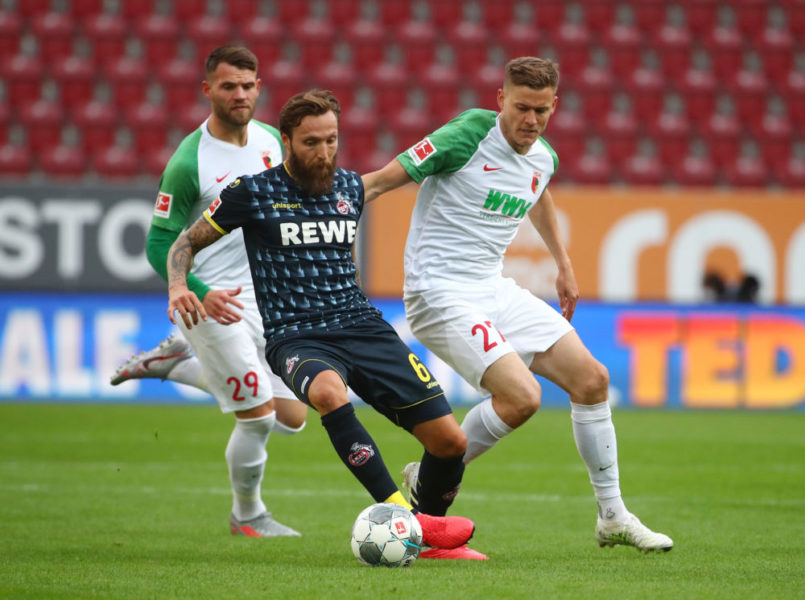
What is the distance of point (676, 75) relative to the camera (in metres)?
17.0

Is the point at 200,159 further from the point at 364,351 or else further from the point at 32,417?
the point at 32,417

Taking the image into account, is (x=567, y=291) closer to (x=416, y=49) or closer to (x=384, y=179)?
(x=384, y=179)

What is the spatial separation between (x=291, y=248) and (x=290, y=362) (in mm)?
469

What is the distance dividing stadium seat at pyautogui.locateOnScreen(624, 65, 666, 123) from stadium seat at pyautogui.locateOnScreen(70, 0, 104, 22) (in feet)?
24.3

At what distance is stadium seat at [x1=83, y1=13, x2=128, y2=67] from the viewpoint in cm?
1653

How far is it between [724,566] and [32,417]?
7.83 metres

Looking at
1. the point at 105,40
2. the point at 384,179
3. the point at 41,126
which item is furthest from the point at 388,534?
the point at 105,40

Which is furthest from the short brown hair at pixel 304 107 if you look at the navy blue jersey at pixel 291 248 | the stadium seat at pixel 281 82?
the stadium seat at pixel 281 82

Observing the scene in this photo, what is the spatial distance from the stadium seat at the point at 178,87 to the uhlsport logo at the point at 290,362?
Result: 12162 millimetres

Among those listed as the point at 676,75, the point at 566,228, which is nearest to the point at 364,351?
the point at 566,228

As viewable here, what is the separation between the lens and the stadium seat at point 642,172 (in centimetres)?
1598

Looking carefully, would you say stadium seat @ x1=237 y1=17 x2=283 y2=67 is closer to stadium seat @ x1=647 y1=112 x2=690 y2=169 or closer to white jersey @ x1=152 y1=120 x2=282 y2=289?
stadium seat @ x1=647 y1=112 x2=690 y2=169

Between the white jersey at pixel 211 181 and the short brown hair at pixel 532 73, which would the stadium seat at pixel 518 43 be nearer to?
the white jersey at pixel 211 181

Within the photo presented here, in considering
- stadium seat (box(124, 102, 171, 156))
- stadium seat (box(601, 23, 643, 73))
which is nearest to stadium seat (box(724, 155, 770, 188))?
stadium seat (box(601, 23, 643, 73))
